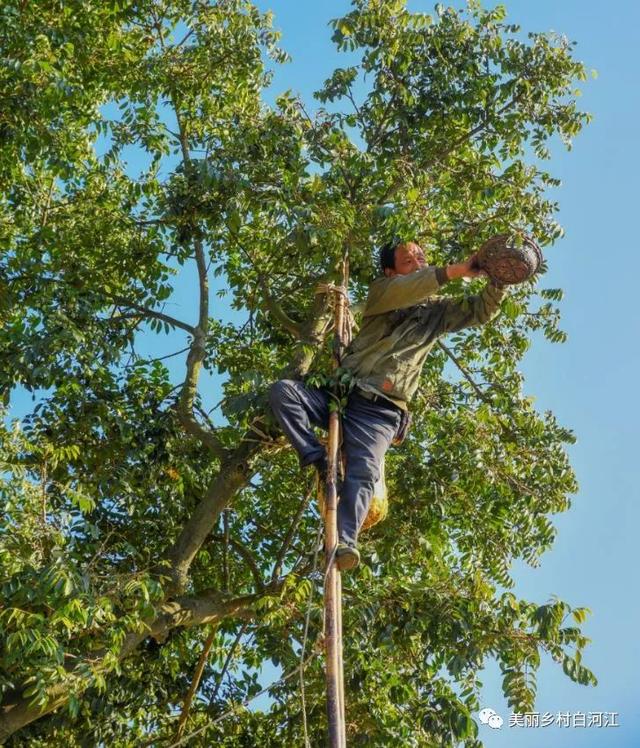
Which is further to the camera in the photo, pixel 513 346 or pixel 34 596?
pixel 513 346

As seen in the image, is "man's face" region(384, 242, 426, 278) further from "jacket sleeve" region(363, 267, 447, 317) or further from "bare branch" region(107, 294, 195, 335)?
"bare branch" region(107, 294, 195, 335)

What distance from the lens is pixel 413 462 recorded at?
8922 millimetres

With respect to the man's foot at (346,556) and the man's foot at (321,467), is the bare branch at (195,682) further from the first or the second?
the man's foot at (346,556)

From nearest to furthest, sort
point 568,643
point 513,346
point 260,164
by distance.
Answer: point 568,643 → point 260,164 → point 513,346

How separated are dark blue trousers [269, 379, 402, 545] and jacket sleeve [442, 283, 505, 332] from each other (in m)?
0.59

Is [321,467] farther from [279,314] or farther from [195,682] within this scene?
[195,682]

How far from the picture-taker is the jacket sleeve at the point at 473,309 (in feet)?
21.4

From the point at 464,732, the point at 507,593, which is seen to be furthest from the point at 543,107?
the point at 464,732

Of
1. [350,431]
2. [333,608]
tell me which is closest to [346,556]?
[333,608]

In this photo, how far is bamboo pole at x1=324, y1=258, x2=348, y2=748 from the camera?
493 centimetres

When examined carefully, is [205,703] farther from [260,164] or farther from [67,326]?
[260,164]

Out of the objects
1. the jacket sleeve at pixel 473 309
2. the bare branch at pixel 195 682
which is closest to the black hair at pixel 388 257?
the jacket sleeve at pixel 473 309

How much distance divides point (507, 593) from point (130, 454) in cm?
287

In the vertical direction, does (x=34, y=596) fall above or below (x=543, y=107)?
below
